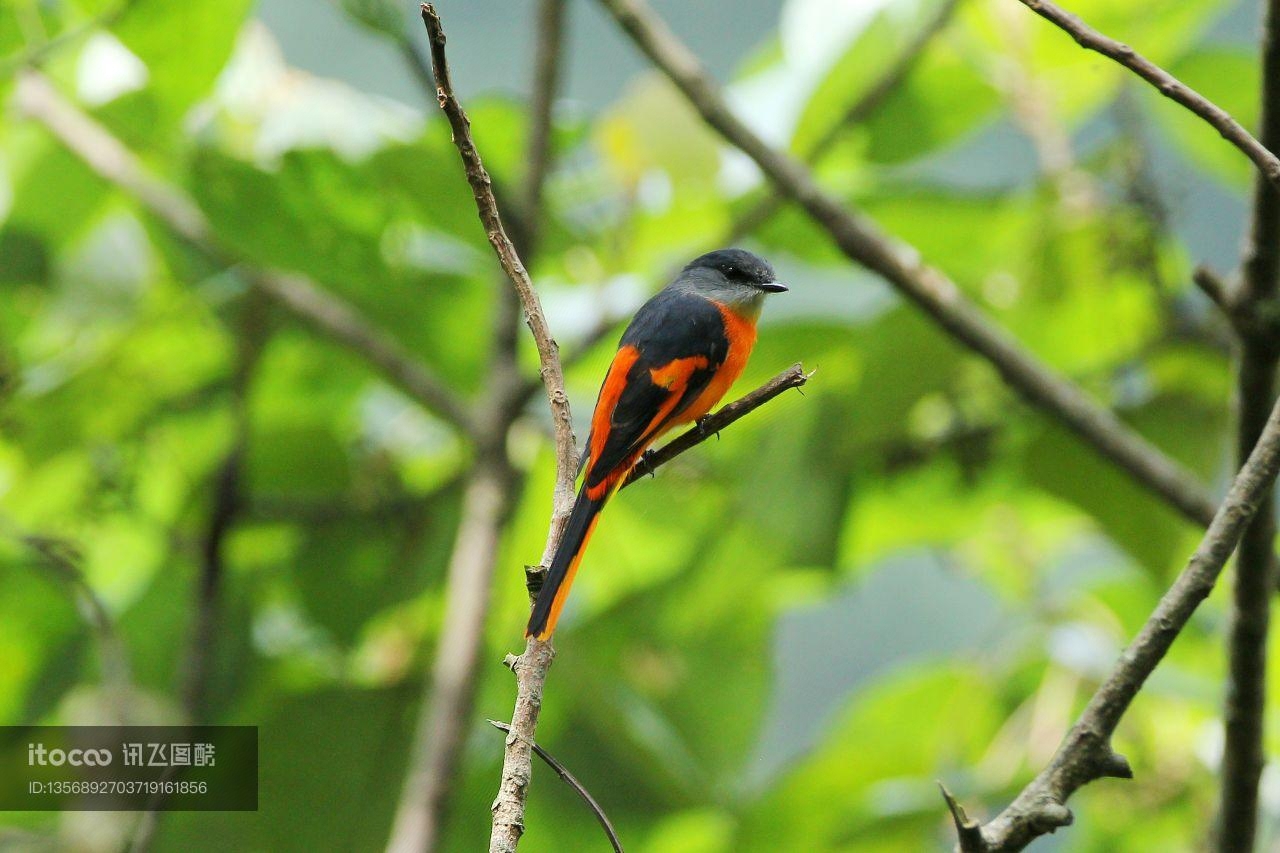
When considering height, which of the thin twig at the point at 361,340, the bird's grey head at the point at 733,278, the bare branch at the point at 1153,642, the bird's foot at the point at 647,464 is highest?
the thin twig at the point at 361,340

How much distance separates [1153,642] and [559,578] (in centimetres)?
32

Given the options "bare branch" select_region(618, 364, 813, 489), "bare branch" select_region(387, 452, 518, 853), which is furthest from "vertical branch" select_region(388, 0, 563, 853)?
"bare branch" select_region(618, 364, 813, 489)

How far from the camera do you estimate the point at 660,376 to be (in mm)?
A: 1077

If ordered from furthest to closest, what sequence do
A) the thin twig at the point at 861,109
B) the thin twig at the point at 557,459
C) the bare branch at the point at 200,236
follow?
the bare branch at the point at 200,236 → the thin twig at the point at 861,109 → the thin twig at the point at 557,459

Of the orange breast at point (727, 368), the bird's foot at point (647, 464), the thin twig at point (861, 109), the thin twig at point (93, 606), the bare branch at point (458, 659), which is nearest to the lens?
the bird's foot at point (647, 464)

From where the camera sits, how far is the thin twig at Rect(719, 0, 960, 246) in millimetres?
1624

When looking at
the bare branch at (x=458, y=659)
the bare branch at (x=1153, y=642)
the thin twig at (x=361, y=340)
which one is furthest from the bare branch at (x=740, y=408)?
the thin twig at (x=361, y=340)

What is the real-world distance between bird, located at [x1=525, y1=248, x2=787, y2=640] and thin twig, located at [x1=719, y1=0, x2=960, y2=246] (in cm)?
37

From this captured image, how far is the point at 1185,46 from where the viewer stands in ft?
6.04

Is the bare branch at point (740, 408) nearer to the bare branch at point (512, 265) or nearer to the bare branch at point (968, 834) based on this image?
the bare branch at point (512, 265)

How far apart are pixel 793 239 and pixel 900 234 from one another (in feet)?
0.54

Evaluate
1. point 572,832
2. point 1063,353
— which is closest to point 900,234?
point 1063,353

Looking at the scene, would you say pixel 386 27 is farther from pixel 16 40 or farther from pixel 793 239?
pixel 793 239

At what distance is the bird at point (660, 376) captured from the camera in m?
1.00
